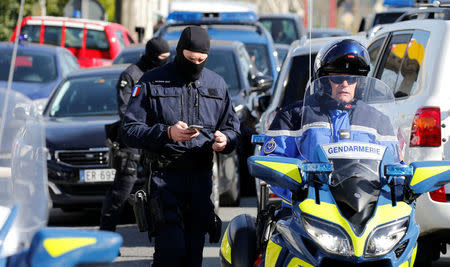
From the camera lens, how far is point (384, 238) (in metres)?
4.31

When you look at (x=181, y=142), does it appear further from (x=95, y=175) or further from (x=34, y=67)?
(x=34, y=67)

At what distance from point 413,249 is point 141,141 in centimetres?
180

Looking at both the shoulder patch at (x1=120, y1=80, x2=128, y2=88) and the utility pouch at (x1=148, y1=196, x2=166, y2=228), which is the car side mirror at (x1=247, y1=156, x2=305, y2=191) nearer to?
the utility pouch at (x1=148, y1=196, x2=166, y2=228)

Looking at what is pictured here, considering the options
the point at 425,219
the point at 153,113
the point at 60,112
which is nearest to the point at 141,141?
the point at 153,113

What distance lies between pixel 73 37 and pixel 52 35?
1.47 feet

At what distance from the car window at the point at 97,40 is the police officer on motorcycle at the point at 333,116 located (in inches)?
691

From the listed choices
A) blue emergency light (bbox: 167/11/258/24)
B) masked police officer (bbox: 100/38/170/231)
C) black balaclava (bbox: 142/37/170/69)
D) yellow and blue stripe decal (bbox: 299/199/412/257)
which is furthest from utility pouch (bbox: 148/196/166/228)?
blue emergency light (bbox: 167/11/258/24)

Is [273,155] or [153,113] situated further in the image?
[153,113]

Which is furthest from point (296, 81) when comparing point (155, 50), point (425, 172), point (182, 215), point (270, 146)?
point (425, 172)

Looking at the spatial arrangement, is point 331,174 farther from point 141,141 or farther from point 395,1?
point 395,1

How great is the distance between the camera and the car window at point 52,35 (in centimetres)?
2309

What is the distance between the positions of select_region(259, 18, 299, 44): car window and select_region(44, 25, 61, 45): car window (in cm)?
616

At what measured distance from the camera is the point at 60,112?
11.9m

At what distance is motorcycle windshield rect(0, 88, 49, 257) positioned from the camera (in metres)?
3.39
